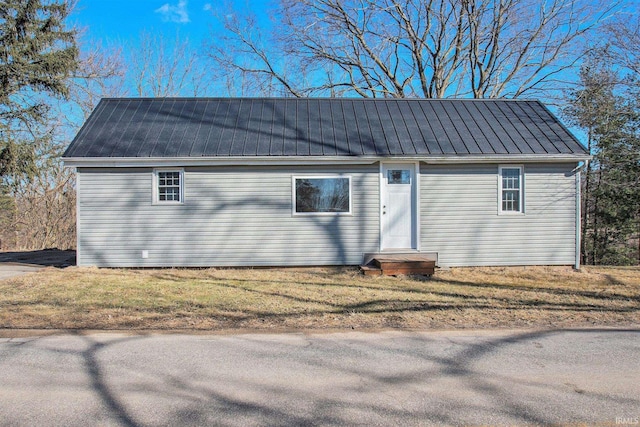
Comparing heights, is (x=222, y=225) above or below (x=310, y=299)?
above

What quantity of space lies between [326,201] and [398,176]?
190 cm

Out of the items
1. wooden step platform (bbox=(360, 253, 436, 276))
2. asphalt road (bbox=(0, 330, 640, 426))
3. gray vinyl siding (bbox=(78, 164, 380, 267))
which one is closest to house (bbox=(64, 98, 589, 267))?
gray vinyl siding (bbox=(78, 164, 380, 267))

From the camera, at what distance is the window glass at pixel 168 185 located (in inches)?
405

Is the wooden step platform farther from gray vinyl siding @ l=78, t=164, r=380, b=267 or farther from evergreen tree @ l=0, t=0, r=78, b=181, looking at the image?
evergreen tree @ l=0, t=0, r=78, b=181

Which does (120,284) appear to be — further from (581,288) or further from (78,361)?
(581,288)

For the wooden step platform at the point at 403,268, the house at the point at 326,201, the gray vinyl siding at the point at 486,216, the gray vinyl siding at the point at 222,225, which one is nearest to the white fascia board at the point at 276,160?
the house at the point at 326,201

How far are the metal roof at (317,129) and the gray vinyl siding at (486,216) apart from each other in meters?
0.59

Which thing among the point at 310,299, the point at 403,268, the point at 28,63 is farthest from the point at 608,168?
the point at 28,63

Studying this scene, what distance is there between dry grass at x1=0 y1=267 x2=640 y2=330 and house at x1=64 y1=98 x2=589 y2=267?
2.25 feet

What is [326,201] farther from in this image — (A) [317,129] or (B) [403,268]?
(B) [403,268]

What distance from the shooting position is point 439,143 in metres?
10.4

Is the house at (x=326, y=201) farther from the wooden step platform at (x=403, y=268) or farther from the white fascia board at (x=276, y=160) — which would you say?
the wooden step platform at (x=403, y=268)

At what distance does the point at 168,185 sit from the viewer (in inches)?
405

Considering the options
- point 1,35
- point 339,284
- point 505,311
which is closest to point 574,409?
point 505,311
